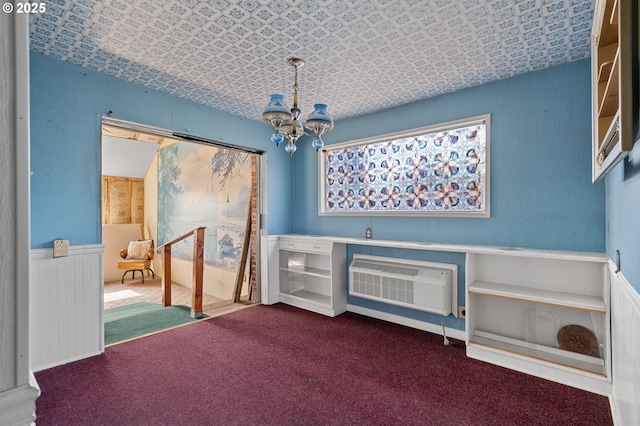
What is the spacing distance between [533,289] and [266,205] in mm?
3155

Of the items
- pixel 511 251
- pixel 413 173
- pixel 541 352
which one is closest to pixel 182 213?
pixel 413 173

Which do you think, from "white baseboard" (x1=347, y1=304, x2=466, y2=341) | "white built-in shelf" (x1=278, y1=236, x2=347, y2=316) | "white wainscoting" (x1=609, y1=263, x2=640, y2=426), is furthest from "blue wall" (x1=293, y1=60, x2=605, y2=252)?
"white built-in shelf" (x1=278, y1=236, x2=347, y2=316)

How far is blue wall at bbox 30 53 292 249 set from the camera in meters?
2.56

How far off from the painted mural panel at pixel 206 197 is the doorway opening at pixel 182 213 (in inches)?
0.6

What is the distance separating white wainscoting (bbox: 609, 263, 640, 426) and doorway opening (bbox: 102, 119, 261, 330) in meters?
3.68

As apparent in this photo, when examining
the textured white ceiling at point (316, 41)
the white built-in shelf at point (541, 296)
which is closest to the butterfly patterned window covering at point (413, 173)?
the textured white ceiling at point (316, 41)

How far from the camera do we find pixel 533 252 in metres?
2.53

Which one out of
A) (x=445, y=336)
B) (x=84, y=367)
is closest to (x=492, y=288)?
(x=445, y=336)

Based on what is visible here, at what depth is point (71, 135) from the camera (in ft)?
8.94

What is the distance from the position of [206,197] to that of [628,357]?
5554mm

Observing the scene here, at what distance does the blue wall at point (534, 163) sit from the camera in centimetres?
258

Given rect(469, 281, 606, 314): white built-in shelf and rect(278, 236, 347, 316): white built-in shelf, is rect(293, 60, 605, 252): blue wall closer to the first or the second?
rect(469, 281, 606, 314): white built-in shelf

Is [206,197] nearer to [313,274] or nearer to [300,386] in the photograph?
[313,274]

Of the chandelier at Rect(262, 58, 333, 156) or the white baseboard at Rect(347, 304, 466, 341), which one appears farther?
the white baseboard at Rect(347, 304, 466, 341)
